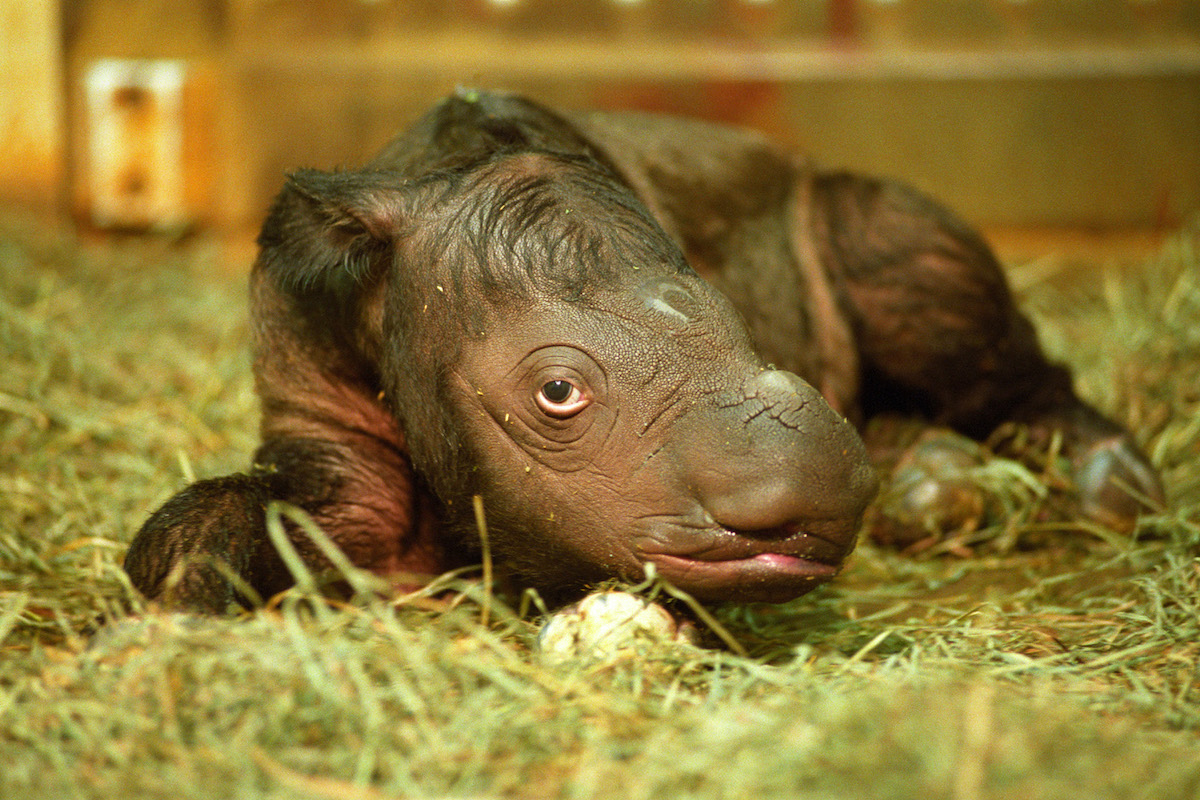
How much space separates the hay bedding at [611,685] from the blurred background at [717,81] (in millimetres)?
2912

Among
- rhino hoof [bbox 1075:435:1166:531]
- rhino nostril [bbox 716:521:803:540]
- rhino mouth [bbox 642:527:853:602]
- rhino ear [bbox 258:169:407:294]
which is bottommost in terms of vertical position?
rhino hoof [bbox 1075:435:1166:531]

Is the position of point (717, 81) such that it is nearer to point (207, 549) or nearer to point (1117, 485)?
point (1117, 485)

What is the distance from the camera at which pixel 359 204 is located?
109 inches

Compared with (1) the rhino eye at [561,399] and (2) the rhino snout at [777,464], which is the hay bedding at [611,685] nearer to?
(2) the rhino snout at [777,464]

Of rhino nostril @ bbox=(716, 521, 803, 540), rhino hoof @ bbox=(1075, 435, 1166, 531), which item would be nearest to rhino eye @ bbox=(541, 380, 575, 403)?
rhino nostril @ bbox=(716, 521, 803, 540)

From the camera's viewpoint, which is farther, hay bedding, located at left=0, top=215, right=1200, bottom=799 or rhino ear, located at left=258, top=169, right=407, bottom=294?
rhino ear, located at left=258, top=169, right=407, bottom=294

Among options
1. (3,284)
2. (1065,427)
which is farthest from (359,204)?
(3,284)

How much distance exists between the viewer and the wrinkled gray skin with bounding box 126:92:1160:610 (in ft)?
7.96

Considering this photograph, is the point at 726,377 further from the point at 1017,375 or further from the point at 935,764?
the point at 1017,375

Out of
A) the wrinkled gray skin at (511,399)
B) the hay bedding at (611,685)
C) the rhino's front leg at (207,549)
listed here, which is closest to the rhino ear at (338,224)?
the wrinkled gray skin at (511,399)

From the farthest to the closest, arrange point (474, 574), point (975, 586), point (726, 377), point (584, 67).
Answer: point (584, 67), point (975, 586), point (474, 574), point (726, 377)

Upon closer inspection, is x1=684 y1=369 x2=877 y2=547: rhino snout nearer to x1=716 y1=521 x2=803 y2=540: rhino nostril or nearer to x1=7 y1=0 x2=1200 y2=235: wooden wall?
x1=716 y1=521 x2=803 y2=540: rhino nostril

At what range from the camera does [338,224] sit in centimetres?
280

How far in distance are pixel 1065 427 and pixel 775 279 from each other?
3.73 ft
